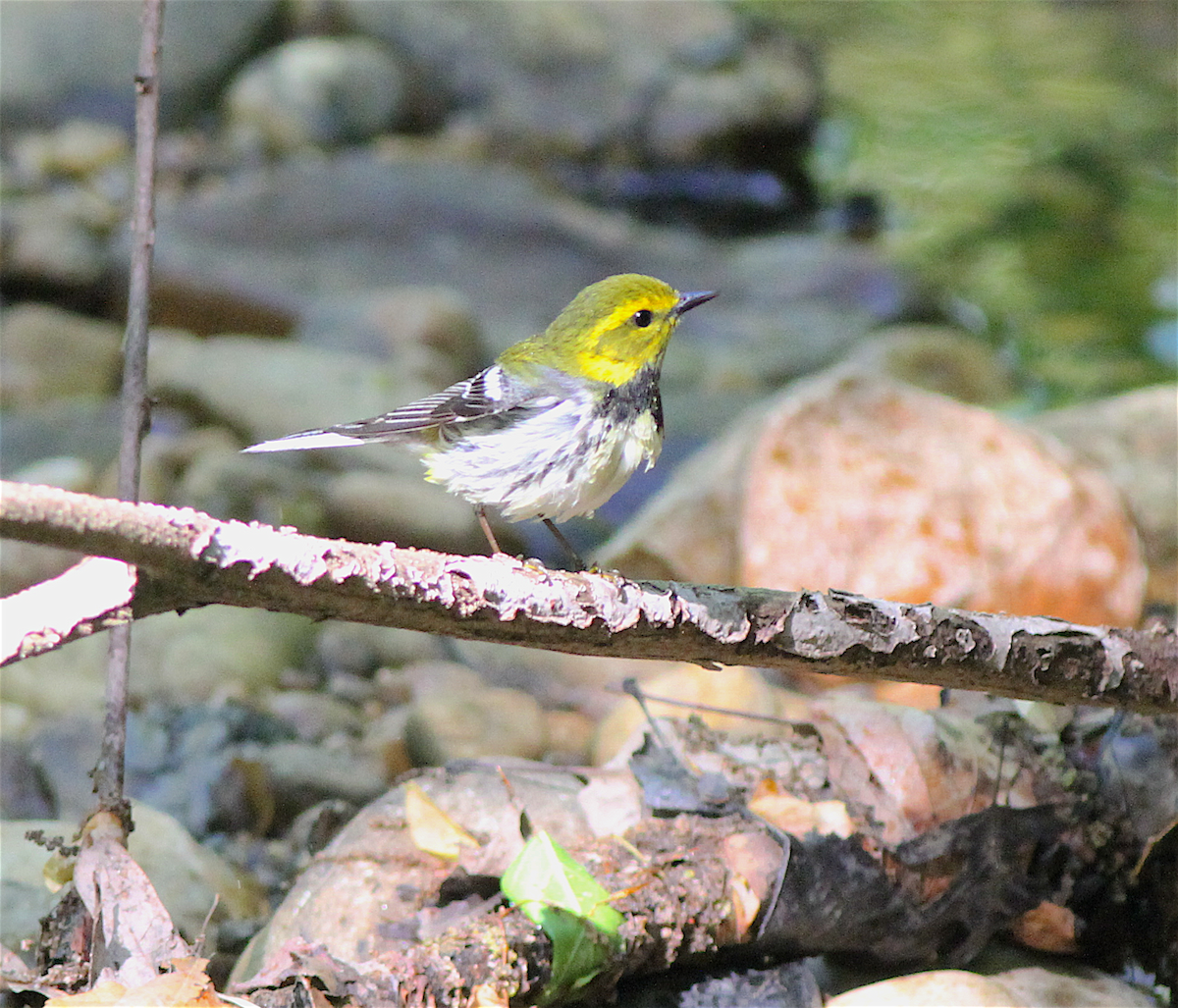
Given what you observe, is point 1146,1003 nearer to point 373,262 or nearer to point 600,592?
point 600,592

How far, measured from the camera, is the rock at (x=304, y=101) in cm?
1164

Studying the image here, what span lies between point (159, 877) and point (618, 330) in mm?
1765

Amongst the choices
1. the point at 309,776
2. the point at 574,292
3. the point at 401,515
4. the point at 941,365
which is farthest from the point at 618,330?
the point at 574,292

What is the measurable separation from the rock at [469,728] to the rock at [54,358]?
4.92 meters

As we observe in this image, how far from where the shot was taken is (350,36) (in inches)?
486

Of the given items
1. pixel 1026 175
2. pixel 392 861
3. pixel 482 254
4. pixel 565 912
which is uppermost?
pixel 565 912

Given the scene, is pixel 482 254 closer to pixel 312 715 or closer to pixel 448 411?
pixel 312 715

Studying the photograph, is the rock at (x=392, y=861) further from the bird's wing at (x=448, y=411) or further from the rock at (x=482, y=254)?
the rock at (x=482, y=254)

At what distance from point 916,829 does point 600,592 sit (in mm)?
1133

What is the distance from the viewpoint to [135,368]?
107 inches

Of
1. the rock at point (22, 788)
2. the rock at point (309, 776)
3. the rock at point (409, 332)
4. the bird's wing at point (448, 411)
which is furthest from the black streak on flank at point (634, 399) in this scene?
the rock at point (409, 332)

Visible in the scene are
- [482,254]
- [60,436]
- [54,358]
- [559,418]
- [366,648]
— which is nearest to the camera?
[559,418]

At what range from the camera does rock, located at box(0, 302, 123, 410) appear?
7.96 m

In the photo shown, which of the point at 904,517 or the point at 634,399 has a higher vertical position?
Answer: the point at 634,399
